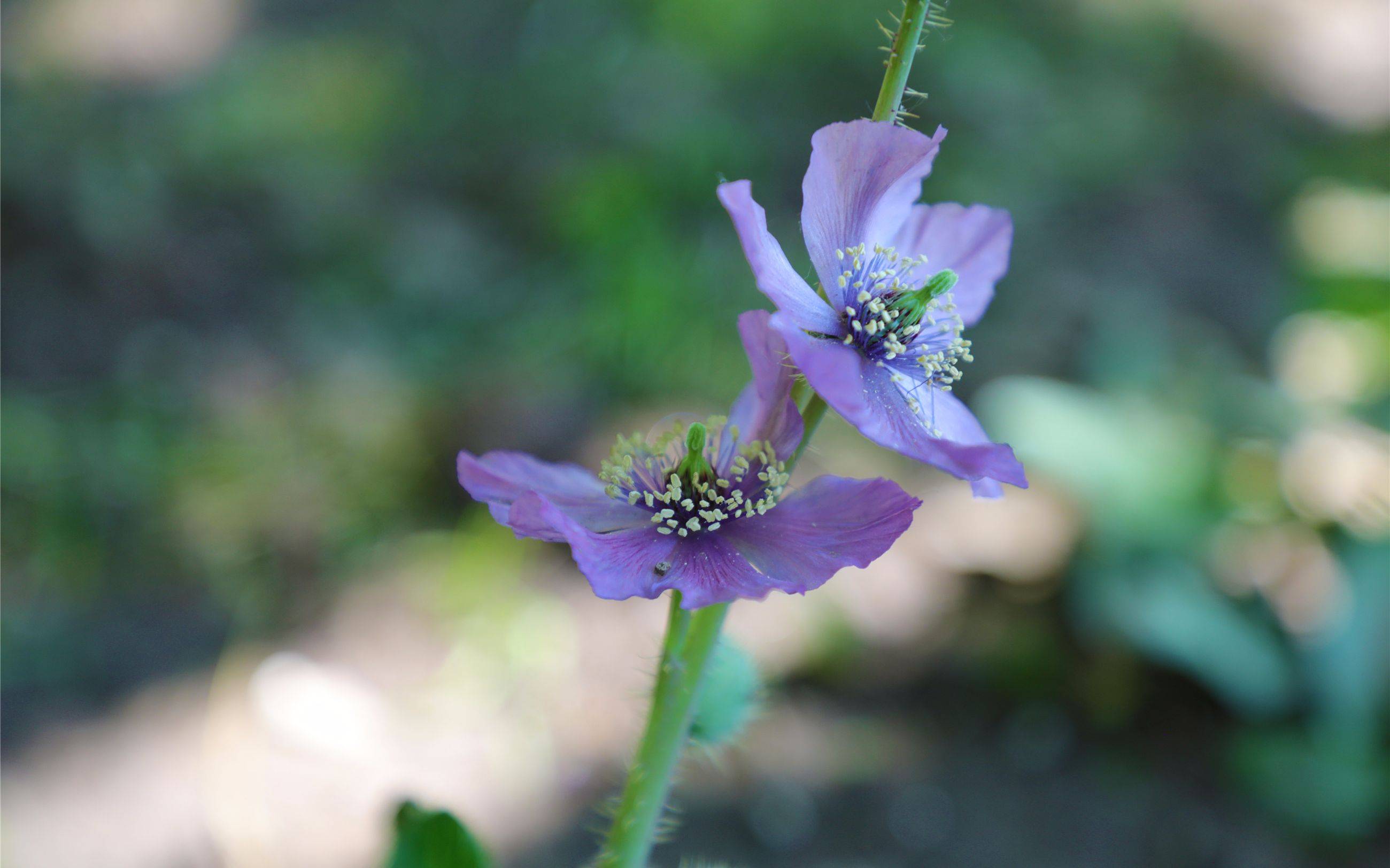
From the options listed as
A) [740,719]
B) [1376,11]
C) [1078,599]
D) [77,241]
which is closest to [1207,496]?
[1078,599]

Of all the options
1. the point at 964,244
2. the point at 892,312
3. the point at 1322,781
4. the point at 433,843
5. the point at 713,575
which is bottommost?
the point at 433,843

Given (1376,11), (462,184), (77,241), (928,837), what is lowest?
(928,837)

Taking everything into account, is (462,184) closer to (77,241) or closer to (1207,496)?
(77,241)

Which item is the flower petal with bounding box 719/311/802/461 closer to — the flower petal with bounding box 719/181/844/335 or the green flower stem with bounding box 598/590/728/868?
the flower petal with bounding box 719/181/844/335

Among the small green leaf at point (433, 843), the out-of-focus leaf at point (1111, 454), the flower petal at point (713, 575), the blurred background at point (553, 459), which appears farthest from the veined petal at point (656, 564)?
the out-of-focus leaf at point (1111, 454)

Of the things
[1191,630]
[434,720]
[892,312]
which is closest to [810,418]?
[892,312]

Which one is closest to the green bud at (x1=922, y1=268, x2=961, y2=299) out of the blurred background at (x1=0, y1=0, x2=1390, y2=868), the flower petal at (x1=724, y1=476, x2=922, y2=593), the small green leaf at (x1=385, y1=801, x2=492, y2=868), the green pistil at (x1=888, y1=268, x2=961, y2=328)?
the green pistil at (x1=888, y1=268, x2=961, y2=328)

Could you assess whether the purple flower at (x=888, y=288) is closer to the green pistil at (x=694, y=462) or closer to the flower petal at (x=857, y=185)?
the flower petal at (x=857, y=185)

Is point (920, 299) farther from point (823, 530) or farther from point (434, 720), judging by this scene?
point (434, 720)
